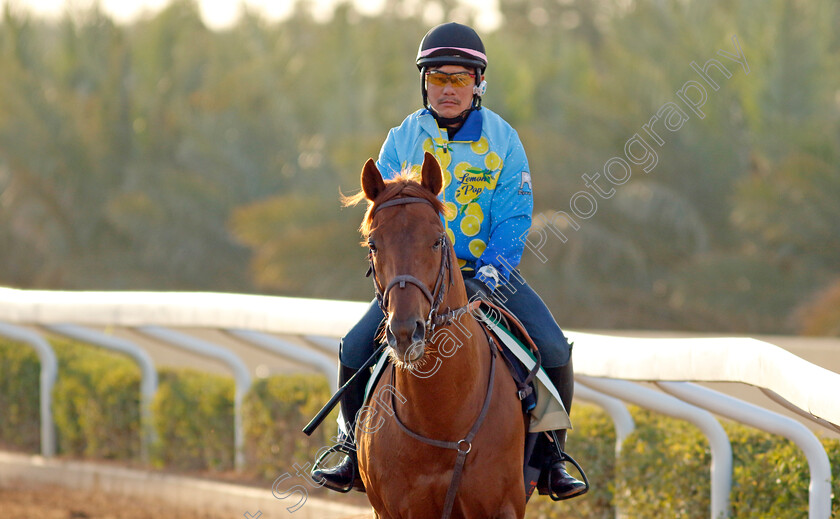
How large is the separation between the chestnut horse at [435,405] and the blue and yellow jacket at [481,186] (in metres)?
0.47

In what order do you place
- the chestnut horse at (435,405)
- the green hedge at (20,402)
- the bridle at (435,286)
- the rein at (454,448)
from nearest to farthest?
1. the bridle at (435,286)
2. the chestnut horse at (435,405)
3. the rein at (454,448)
4. the green hedge at (20,402)

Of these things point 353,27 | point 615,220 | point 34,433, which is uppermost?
point 353,27

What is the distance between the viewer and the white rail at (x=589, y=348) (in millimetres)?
4129

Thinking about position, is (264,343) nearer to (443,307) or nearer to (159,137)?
(443,307)

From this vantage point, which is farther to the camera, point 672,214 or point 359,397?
point 672,214

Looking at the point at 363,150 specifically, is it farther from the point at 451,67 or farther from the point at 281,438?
the point at 451,67

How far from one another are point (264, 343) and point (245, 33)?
48.1ft

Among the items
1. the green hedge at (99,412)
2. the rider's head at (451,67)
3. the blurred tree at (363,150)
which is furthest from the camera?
the blurred tree at (363,150)

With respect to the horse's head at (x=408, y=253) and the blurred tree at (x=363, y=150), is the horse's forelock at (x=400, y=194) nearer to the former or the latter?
the horse's head at (x=408, y=253)

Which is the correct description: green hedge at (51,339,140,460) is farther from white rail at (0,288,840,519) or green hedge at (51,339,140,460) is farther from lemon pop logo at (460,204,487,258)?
lemon pop logo at (460,204,487,258)

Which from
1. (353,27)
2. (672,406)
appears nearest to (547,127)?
(353,27)

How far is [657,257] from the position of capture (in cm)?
1634

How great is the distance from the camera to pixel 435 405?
3.86 m

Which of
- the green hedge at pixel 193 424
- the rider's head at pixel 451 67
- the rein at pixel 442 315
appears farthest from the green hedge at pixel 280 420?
the rein at pixel 442 315
